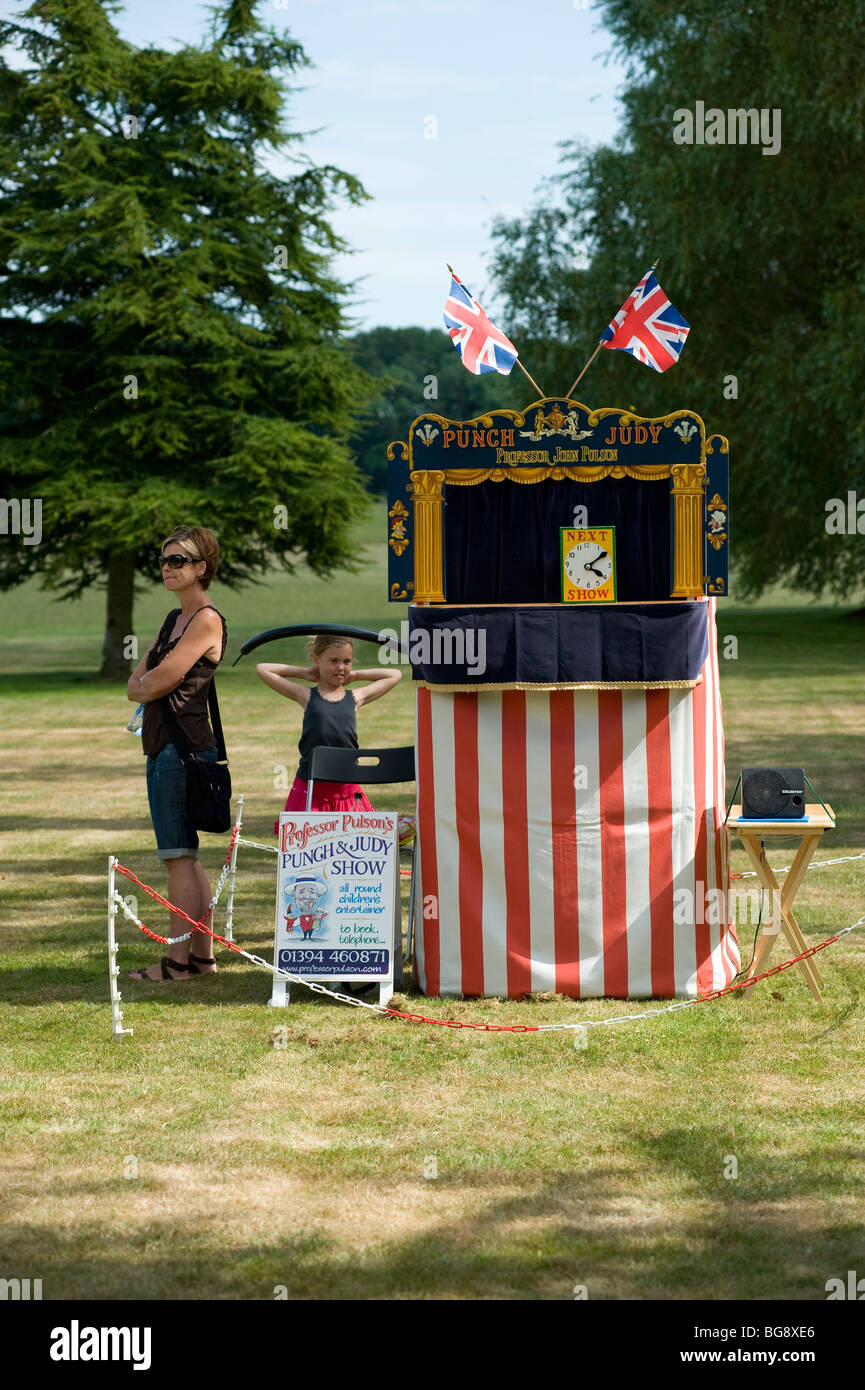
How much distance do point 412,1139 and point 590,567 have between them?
2954mm

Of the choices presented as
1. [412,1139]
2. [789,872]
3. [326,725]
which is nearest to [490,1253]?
[412,1139]

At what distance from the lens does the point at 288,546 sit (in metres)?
34.2

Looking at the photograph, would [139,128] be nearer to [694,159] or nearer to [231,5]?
[231,5]

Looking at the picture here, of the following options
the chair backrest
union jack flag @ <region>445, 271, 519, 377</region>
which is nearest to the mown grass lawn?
the chair backrest

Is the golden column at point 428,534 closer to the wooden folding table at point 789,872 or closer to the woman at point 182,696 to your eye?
the woman at point 182,696

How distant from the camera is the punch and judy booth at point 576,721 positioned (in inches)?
278

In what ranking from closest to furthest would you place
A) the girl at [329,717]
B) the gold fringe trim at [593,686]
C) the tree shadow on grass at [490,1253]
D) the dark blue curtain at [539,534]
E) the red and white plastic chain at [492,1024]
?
the tree shadow on grass at [490,1253] → the red and white plastic chain at [492,1024] → the gold fringe trim at [593,686] → the dark blue curtain at [539,534] → the girl at [329,717]

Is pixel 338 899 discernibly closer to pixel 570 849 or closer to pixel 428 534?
pixel 570 849

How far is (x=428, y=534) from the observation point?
7.24 meters

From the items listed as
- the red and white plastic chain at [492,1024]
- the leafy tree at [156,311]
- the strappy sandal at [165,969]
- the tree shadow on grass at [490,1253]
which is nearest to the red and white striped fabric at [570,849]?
the red and white plastic chain at [492,1024]

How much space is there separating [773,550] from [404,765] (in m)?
27.2

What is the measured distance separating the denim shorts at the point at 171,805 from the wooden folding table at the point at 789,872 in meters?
2.55

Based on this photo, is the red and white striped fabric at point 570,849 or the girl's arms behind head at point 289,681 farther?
the girl's arms behind head at point 289,681

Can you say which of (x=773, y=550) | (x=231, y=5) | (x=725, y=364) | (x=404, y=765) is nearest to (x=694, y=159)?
(x=725, y=364)
